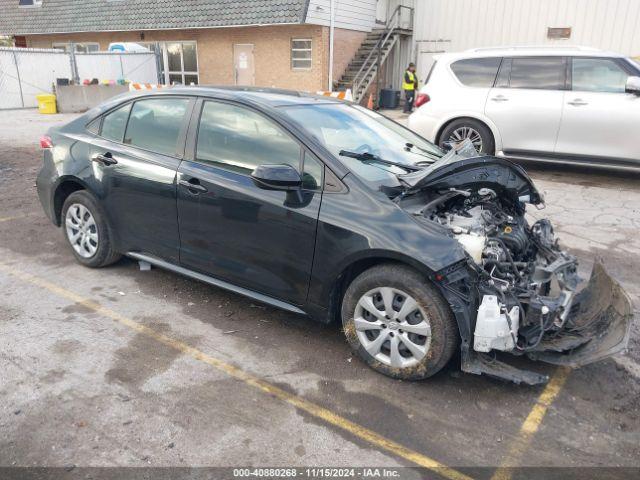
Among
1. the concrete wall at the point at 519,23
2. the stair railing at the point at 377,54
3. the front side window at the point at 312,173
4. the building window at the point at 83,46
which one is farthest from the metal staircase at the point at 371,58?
the front side window at the point at 312,173

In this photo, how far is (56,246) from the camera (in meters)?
5.62

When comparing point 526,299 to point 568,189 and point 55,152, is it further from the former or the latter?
point 568,189

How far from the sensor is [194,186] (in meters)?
3.90

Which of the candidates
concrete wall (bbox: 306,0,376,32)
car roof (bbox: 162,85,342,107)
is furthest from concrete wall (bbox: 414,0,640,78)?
car roof (bbox: 162,85,342,107)

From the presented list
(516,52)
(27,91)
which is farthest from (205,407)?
(27,91)

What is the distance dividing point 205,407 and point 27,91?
20883mm

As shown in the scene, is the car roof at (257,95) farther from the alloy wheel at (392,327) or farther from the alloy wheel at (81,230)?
the alloy wheel at (392,327)

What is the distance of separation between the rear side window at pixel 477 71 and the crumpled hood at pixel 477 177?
564cm

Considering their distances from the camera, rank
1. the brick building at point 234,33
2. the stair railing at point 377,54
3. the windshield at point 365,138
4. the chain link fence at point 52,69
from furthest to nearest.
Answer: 1. the chain link fence at point 52,69
2. the stair railing at point 377,54
3. the brick building at point 234,33
4. the windshield at point 365,138

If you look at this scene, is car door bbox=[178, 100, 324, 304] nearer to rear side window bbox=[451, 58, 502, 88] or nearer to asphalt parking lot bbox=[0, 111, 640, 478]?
asphalt parking lot bbox=[0, 111, 640, 478]

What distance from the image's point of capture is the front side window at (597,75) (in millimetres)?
8086

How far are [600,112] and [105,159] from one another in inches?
281

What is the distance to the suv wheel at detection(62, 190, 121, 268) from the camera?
15.4ft

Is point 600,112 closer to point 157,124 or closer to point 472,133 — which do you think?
point 472,133
